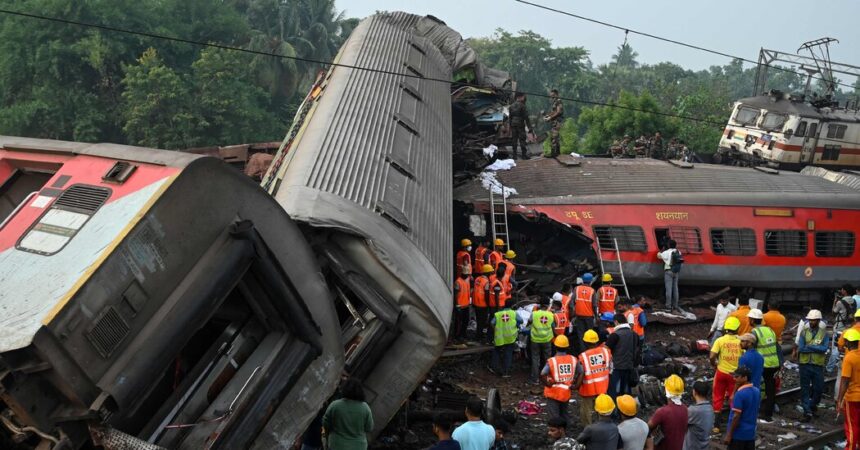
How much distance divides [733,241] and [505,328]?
619 centimetres

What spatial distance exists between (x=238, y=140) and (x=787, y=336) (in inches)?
797

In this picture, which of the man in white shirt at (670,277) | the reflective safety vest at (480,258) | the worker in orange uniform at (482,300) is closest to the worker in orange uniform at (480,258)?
the reflective safety vest at (480,258)

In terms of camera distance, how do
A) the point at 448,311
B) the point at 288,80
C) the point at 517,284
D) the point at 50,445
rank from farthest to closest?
the point at 288,80 < the point at 517,284 < the point at 448,311 < the point at 50,445

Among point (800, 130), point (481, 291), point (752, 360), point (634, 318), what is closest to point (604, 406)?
point (752, 360)

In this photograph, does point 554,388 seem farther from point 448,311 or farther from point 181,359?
point 181,359

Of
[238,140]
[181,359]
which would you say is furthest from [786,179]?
[238,140]

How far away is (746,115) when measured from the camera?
2250 centimetres

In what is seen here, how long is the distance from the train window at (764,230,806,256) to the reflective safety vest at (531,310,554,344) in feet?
20.8

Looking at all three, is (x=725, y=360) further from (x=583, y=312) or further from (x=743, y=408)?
(x=583, y=312)

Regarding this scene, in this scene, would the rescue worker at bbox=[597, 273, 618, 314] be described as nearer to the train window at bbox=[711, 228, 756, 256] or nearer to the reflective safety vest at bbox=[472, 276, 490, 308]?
the reflective safety vest at bbox=[472, 276, 490, 308]

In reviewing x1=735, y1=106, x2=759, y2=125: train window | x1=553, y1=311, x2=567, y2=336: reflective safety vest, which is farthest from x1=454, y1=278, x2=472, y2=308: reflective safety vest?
x1=735, y1=106, x2=759, y2=125: train window

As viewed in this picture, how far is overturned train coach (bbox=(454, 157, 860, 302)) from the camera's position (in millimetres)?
14492

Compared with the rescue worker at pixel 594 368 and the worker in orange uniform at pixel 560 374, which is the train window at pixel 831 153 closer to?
the rescue worker at pixel 594 368

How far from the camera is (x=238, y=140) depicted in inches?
1190
